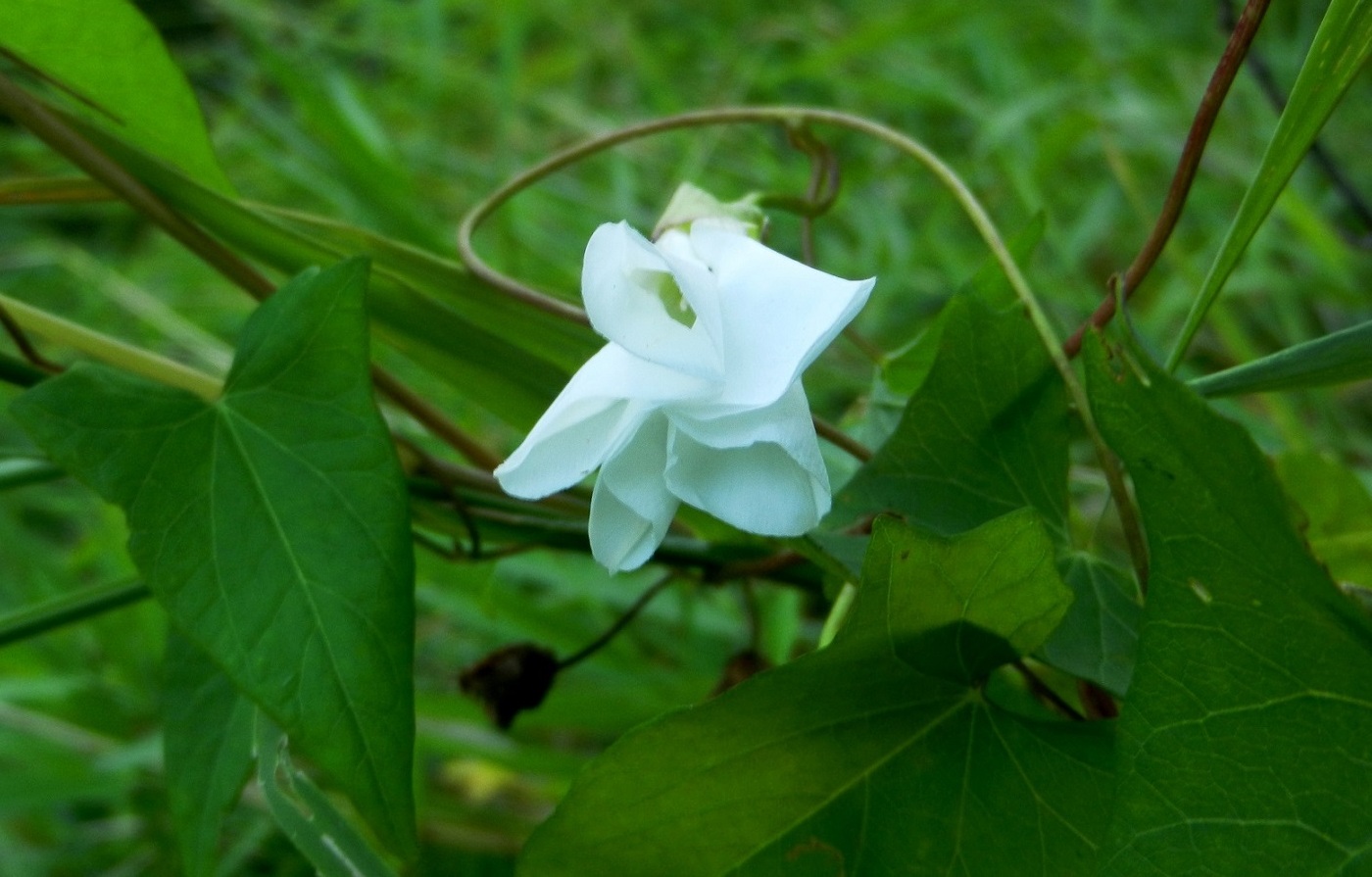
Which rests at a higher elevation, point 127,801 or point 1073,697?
point 1073,697

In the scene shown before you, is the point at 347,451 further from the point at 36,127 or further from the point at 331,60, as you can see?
the point at 331,60

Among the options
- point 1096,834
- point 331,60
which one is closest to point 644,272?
point 1096,834

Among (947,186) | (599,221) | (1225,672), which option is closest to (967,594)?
(1225,672)

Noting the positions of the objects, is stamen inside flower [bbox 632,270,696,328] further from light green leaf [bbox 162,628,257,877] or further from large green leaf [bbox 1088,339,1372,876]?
light green leaf [bbox 162,628,257,877]

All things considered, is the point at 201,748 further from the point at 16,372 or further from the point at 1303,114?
the point at 1303,114

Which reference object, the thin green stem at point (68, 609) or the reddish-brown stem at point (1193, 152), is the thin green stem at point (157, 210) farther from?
the reddish-brown stem at point (1193, 152)
